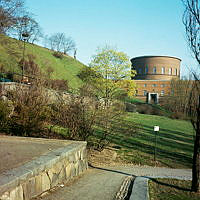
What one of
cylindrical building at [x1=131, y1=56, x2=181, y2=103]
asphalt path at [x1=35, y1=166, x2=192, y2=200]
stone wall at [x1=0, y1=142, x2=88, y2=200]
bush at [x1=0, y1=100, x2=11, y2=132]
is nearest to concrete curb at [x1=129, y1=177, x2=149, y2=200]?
asphalt path at [x1=35, y1=166, x2=192, y2=200]

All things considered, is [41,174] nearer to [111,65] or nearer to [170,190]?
[170,190]

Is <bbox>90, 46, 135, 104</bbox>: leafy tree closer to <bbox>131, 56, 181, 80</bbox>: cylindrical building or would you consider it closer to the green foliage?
the green foliage

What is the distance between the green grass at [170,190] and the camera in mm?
4770

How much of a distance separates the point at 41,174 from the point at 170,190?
309 centimetres

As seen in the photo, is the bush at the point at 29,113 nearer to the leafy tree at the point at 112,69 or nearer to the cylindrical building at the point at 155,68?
the leafy tree at the point at 112,69

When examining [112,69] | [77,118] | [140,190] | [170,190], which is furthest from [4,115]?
[112,69]

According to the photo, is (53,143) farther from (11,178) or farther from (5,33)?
(5,33)

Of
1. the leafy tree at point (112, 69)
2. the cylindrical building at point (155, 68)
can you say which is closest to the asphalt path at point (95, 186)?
the leafy tree at point (112, 69)

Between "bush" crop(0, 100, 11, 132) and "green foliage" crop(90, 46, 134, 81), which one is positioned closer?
"bush" crop(0, 100, 11, 132)

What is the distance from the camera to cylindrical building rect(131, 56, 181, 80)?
74688mm

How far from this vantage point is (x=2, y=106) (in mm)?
8367

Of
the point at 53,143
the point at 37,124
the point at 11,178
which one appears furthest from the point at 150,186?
the point at 37,124

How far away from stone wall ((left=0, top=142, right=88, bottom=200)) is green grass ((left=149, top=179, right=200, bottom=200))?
1.93 metres

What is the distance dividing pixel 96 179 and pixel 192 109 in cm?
302
